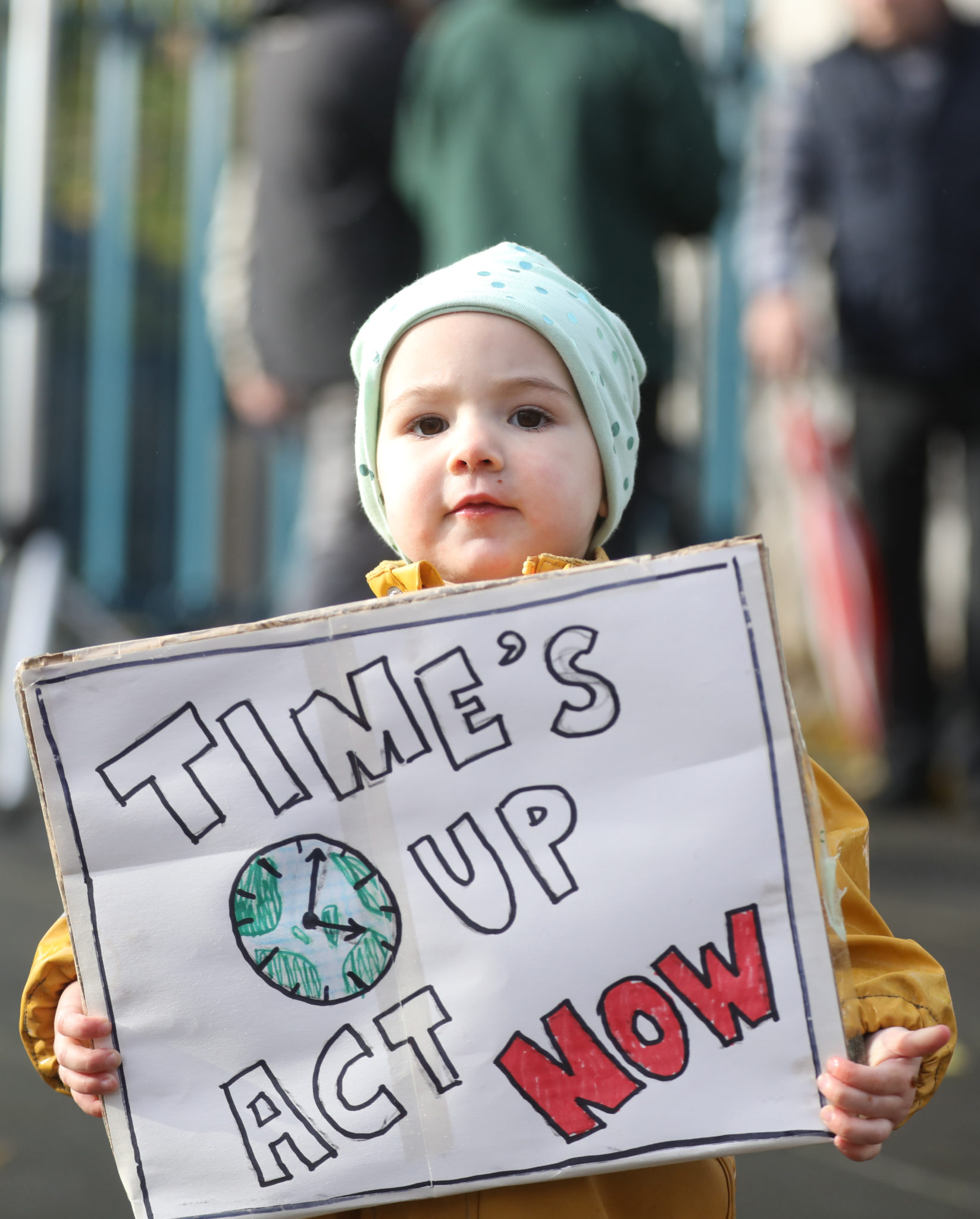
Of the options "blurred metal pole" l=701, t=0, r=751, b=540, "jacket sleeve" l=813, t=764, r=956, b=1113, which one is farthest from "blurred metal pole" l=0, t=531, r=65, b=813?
"jacket sleeve" l=813, t=764, r=956, b=1113

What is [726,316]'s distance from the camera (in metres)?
4.68

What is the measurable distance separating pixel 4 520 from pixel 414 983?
3.00 metres

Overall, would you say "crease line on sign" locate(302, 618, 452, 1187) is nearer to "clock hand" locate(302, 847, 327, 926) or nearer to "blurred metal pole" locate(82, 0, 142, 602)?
"clock hand" locate(302, 847, 327, 926)

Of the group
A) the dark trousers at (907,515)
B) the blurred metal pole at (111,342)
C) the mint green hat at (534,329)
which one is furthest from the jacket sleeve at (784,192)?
the mint green hat at (534,329)

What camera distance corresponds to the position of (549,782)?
3.43 feet

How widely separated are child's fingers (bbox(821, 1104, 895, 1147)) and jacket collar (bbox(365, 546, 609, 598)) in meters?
0.40

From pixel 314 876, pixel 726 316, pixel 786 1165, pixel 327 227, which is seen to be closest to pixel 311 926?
pixel 314 876

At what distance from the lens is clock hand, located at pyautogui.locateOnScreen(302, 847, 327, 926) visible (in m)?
1.05

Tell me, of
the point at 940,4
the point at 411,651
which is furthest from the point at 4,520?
the point at 411,651

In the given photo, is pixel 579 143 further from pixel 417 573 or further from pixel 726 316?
pixel 726 316

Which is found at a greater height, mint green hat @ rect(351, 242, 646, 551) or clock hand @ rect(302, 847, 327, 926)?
mint green hat @ rect(351, 242, 646, 551)

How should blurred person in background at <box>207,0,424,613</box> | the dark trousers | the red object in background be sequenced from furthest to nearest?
the red object in background
the dark trousers
blurred person in background at <box>207,0,424,613</box>

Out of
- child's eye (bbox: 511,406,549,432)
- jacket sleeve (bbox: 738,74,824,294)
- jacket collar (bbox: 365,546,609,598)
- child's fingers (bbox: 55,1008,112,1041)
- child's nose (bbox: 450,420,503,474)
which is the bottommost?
child's fingers (bbox: 55,1008,112,1041)

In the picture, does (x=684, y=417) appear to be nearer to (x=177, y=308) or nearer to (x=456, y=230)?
(x=177, y=308)
